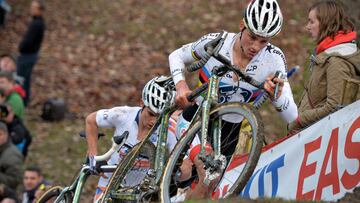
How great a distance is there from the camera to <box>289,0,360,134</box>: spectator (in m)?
9.27

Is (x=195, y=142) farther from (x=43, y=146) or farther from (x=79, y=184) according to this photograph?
(x=43, y=146)

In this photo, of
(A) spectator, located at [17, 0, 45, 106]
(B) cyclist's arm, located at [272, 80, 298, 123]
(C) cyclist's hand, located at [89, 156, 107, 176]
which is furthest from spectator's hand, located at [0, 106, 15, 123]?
(B) cyclist's arm, located at [272, 80, 298, 123]

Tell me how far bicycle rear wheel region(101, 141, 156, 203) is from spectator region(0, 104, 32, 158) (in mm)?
6954

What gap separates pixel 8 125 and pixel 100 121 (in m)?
6.43

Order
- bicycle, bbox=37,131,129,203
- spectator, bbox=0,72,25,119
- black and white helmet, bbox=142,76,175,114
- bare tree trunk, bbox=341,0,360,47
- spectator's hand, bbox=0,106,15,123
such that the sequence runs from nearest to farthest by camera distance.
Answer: black and white helmet, bbox=142,76,175,114 < bicycle, bbox=37,131,129,203 < bare tree trunk, bbox=341,0,360,47 < spectator's hand, bbox=0,106,15,123 < spectator, bbox=0,72,25,119

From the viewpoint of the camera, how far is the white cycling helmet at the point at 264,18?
28.5ft

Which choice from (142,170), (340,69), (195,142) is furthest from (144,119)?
(340,69)

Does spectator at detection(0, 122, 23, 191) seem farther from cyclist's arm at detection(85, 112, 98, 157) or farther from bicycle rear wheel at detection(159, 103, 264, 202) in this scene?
bicycle rear wheel at detection(159, 103, 264, 202)

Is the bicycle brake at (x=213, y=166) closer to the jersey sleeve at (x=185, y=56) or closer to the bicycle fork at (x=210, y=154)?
the bicycle fork at (x=210, y=154)

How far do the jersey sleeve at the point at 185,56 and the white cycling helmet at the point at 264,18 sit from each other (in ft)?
1.81

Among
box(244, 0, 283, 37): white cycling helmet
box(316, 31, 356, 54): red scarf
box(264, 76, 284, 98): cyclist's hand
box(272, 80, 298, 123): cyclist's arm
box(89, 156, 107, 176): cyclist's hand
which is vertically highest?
box(244, 0, 283, 37): white cycling helmet

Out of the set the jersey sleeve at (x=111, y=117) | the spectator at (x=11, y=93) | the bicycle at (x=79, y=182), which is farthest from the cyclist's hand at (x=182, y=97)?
the spectator at (x=11, y=93)

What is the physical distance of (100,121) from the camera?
405 inches

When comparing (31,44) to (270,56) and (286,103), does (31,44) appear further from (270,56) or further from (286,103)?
(286,103)
